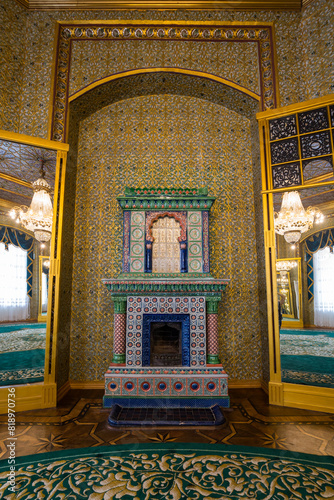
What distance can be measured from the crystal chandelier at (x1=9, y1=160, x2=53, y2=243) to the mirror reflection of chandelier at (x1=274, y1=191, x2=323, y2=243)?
3.46 meters

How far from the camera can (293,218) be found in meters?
4.14

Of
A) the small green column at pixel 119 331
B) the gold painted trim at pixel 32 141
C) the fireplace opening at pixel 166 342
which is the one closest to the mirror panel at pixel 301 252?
the fireplace opening at pixel 166 342

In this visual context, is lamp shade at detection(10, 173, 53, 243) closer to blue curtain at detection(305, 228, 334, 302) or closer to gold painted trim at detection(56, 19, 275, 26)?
gold painted trim at detection(56, 19, 275, 26)

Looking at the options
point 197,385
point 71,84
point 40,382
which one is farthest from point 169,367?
point 71,84

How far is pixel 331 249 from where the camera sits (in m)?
3.85

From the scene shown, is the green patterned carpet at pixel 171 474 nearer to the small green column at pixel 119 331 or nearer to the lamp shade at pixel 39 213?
the small green column at pixel 119 331

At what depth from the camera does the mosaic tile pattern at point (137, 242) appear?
4539 millimetres

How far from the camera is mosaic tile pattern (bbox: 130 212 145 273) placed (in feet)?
14.9

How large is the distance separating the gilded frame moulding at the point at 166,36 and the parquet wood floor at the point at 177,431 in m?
4.55

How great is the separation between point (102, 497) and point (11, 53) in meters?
5.94

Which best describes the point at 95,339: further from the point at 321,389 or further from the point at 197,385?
the point at 321,389

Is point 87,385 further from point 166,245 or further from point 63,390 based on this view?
point 166,245

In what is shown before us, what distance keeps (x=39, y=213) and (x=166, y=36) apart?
369 cm

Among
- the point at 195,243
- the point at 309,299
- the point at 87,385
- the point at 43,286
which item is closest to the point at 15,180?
the point at 43,286
